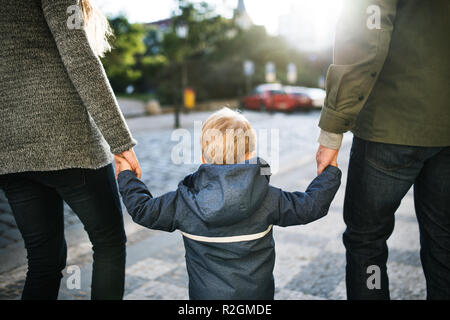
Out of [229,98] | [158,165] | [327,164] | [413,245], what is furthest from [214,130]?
[229,98]

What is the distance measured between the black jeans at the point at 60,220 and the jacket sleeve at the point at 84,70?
0.74ft

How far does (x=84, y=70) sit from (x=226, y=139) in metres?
0.61

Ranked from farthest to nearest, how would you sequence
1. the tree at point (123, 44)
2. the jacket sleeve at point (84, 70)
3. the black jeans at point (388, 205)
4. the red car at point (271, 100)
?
the red car at point (271, 100), the tree at point (123, 44), the black jeans at point (388, 205), the jacket sleeve at point (84, 70)

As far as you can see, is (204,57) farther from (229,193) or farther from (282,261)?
(229,193)

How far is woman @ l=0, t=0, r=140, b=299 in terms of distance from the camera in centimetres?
162

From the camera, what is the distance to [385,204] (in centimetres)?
178

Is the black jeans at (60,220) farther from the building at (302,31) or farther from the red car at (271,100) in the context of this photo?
the building at (302,31)

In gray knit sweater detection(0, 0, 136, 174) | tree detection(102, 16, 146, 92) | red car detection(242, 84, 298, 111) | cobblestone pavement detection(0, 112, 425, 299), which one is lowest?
red car detection(242, 84, 298, 111)

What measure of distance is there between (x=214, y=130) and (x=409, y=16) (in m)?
0.86

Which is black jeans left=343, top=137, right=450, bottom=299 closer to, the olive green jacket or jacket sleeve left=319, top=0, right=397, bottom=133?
the olive green jacket

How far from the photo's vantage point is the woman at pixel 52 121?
1616 mm


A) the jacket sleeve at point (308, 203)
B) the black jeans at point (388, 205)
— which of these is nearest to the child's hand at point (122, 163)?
the jacket sleeve at point (308, 203)

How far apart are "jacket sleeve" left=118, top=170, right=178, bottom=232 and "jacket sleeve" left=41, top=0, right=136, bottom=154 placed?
0.19m

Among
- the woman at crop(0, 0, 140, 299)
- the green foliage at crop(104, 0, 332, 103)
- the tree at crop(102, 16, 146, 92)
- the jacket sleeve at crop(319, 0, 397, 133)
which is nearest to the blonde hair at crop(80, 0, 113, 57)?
the woman at crop(0, 0, 140, 299)
